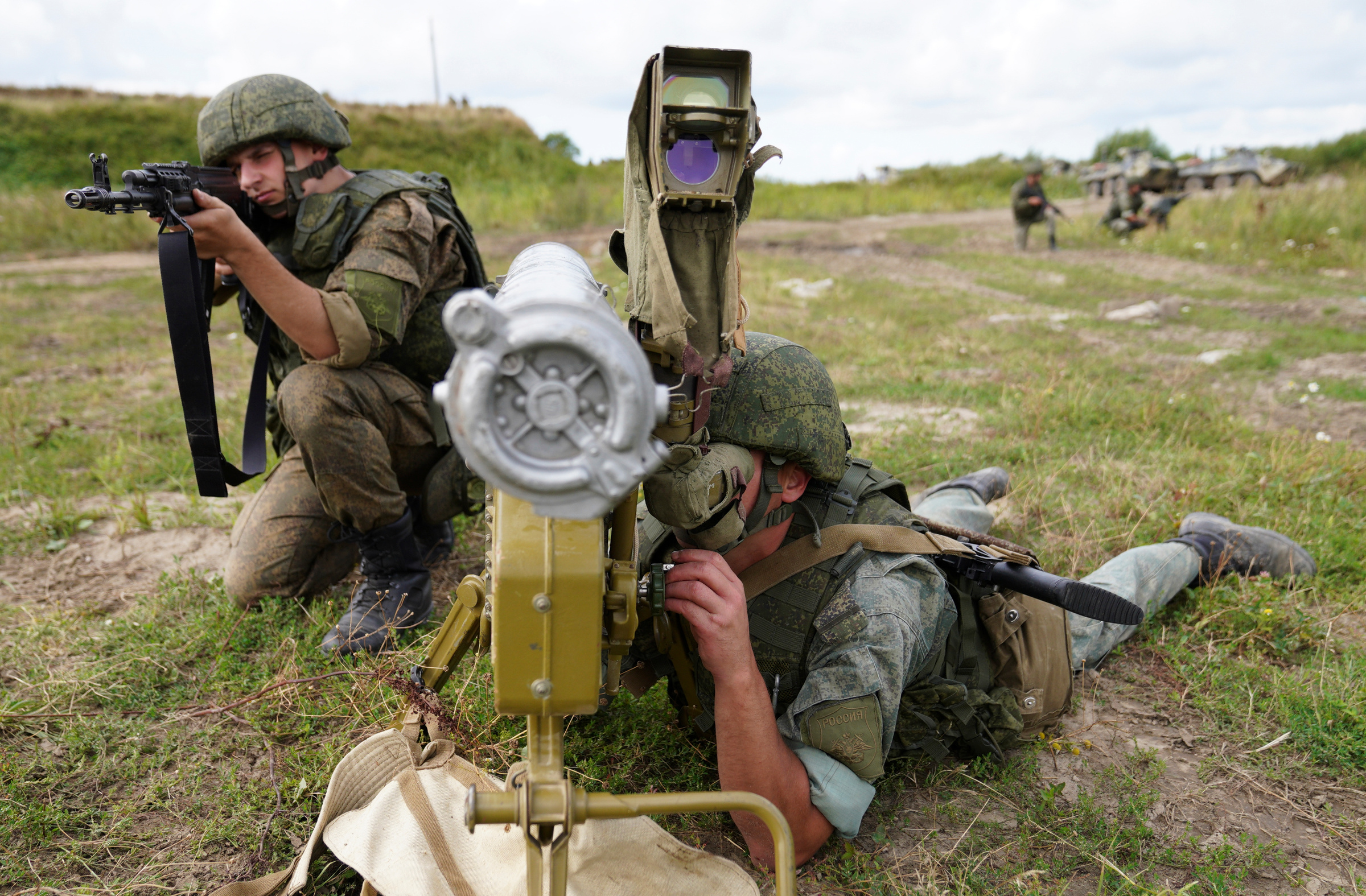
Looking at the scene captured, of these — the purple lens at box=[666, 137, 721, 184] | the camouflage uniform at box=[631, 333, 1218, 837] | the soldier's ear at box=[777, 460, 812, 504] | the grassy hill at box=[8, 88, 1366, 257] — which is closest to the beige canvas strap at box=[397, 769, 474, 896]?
the camouflage uniform at box=[631, 333, 1218, 837]

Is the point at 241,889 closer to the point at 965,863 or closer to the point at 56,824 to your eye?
the point at 56,824

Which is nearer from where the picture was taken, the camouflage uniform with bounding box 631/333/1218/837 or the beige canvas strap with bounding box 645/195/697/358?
the beige canvas strap with bounding box 645/195/697/358

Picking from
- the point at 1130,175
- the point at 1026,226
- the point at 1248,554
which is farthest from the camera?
the point at 1130,175

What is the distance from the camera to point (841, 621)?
2406 mm

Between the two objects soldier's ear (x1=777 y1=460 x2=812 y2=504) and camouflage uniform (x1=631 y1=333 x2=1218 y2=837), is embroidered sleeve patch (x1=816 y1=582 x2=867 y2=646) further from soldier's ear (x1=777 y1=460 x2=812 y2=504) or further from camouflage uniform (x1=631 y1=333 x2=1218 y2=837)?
soldier's ear (x1=777 y1=460 x2=812 y2=504)

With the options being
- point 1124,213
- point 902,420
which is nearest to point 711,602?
point 902,420

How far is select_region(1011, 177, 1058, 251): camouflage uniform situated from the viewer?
53.3 ft

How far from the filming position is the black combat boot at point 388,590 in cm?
345

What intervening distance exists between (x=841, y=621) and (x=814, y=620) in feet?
0.35

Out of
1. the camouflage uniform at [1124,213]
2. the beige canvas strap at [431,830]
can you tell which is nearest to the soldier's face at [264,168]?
the beige canvas strap at [431,830]

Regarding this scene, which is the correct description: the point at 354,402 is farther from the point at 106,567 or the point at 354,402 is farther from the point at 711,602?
the point at 711,602

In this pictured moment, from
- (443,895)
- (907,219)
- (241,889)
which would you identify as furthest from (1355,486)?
(907,219)

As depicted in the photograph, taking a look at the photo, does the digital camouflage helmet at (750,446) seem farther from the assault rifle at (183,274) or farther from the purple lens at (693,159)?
the assault rifle at (183,274)

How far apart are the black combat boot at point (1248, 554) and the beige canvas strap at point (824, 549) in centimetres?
203
